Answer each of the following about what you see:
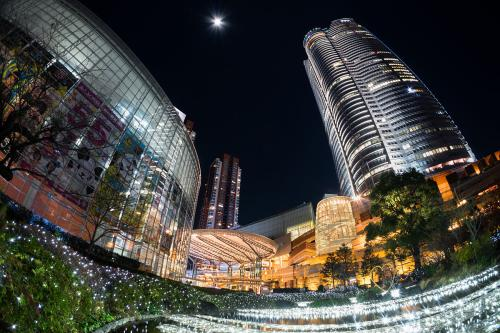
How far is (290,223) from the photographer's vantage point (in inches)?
3182

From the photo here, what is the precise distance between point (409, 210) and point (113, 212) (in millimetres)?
25696

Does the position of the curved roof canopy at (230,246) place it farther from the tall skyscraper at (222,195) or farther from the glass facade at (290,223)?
the tall skyscraper at (222,195)

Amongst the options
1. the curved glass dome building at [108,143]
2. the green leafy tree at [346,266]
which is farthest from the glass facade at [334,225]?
the curved glass dome building at [108,143]

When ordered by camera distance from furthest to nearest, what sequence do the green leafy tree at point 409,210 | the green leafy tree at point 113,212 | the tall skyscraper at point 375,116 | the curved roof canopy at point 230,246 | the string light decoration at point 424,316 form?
the tall skyscraper at point 375,116 → the curved roof canopy at point 230,246 → the green leafy tree at point 409,210 → the green leafy tree at point 113,212 → the string light decoration at point 424,316

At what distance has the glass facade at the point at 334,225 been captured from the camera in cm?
5062

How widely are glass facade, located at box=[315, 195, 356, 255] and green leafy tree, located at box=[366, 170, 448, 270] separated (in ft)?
85.0

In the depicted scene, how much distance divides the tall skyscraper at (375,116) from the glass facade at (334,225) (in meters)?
22.8

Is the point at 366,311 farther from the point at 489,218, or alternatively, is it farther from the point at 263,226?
the point at 263,226

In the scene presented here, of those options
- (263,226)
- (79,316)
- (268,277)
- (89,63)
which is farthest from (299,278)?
(79,316)

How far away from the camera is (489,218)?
76.3 ft

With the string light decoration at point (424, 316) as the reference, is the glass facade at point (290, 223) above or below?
above

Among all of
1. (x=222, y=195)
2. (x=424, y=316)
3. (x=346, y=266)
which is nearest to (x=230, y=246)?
(x=346, y=266)

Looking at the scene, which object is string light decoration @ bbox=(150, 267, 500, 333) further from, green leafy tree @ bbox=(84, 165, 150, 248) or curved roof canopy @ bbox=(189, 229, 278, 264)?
curved roof canopy @ bbox=(189, 229, 278, 264)

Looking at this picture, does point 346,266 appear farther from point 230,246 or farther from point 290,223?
point 290,223
